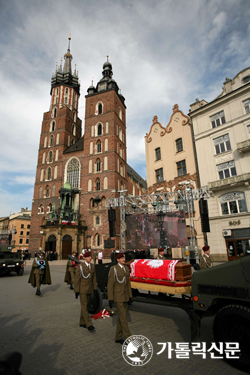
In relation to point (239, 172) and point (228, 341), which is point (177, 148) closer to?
point (239, 172)

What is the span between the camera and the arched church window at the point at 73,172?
36.6 metres

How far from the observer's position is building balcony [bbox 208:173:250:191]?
17.9 meters

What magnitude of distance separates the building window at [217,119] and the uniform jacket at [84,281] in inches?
813

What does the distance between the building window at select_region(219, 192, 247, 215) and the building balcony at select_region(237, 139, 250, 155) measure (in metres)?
3.67

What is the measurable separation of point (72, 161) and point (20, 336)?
34854 mm

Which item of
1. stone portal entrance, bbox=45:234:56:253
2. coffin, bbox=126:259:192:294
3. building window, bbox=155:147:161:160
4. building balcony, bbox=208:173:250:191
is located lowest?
coffin, bbox=126:259:192:294

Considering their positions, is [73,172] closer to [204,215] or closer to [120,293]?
[204,215]

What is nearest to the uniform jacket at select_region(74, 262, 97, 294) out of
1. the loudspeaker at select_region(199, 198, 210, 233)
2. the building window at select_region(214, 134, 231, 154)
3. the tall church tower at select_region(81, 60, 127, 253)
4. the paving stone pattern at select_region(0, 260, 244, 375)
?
the paving stone pattern at select_region(0, 260, 244, 375)

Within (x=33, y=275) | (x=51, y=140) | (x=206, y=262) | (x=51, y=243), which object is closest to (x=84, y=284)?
(x=206, y=262)

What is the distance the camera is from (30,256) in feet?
109

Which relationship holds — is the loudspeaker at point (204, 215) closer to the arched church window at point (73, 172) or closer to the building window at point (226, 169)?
the building window at point (226, 169)

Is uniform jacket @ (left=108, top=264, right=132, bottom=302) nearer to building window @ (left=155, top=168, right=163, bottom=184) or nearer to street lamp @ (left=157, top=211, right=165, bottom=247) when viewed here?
street lamp @ (left=157, top=211, right=165, bottom=247)

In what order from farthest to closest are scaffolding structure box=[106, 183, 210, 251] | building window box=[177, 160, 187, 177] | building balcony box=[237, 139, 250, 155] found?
building window box=[177, 160, 187, 177], building balcony box=[237, 139, 250, 155], scaffolding structure box=[106, 183, 210, 251]

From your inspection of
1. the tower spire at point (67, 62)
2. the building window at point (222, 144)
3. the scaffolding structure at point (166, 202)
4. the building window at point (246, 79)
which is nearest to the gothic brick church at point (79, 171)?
the tower spire at point (67, 62)
